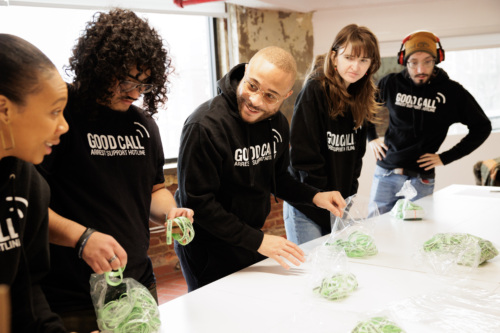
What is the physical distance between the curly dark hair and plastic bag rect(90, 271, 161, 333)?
601 mm

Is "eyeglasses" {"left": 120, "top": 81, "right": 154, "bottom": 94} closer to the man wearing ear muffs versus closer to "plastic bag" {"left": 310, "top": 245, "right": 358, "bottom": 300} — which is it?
"plastic bag" {"left": 310, "top": 245, "right": 358, "bottom": 300}

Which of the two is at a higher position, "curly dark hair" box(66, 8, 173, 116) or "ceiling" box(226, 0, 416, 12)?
"ceiling" box(226, 0, 416, 12)

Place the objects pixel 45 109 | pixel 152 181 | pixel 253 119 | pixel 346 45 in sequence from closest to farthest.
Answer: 1. pixel 45 109
2. pixel 152 181
3. pixel 253 119
4. pixel 346 45

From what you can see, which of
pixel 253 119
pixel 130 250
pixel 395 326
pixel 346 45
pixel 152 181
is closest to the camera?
pixel 395 326

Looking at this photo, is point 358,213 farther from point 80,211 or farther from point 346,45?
point 80,211

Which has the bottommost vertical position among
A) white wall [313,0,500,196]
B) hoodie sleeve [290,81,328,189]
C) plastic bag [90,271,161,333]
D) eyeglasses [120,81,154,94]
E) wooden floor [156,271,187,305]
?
wooden floor [156,271,187,305]

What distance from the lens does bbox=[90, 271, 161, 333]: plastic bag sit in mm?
1403

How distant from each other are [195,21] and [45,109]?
14.1 ft

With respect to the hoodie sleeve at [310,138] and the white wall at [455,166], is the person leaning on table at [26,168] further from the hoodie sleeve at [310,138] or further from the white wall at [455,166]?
the white wall at [455,166]

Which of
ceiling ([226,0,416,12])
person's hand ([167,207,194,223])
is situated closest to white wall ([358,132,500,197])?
ceiling ([226,0,416,12])

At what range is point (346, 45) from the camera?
8.53 ft

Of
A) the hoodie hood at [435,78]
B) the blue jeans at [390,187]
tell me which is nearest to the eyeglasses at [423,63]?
the hoodie hood at [435,78]

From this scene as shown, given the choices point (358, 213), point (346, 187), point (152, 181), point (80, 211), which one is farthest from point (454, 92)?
point (80, 211)

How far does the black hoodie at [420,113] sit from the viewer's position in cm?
358
